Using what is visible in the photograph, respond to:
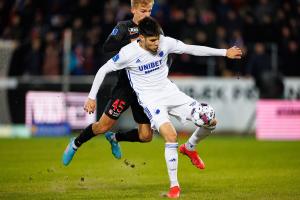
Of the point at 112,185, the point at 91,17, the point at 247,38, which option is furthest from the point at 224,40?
the point at 112,185

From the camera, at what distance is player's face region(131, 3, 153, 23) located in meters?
9.63

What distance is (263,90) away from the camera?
1941cm

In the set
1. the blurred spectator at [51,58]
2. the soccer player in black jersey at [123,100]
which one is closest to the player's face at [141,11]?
the soccer player in black jersey at [123,100]

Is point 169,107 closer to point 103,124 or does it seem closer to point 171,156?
point 171,156

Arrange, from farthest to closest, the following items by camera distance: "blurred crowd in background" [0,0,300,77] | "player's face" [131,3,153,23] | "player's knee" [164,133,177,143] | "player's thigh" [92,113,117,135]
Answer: "blurred crowd in background" [0,0,300,77] → "player's thigh" [92,113,117,135] → "player's face" [131,3,153,23] → "player's knee" [164,133,177,143]

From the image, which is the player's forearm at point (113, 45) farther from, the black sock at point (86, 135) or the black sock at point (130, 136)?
the black sock at point (130, 136)

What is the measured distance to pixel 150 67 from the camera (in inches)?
361

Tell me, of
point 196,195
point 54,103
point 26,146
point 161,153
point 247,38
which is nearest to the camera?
point 196,195

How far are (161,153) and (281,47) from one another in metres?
6.96

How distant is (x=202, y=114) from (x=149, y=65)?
2.91 feet

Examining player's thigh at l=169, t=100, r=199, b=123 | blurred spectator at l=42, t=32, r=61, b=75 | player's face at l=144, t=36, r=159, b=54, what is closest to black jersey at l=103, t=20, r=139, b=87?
player's face at l=144, t=36, r=159, b=54

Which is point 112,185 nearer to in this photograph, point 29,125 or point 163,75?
point 163,75

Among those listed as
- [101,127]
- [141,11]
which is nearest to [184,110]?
[141,11]

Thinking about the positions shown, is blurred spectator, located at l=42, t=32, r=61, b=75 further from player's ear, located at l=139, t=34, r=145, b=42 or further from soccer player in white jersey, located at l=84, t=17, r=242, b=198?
player's ear, located at l=139, t=34, r=145, b=42
